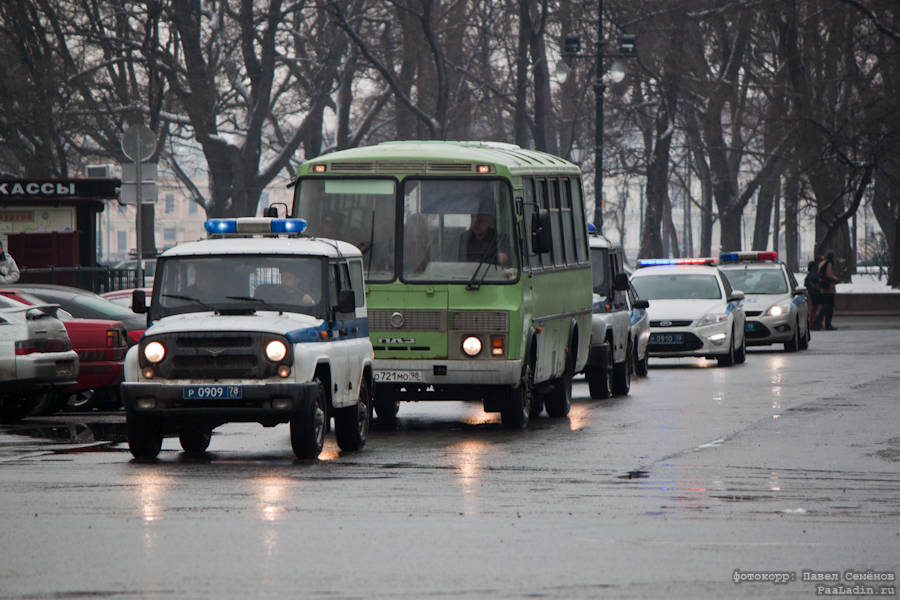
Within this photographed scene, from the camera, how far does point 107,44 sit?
4519cm

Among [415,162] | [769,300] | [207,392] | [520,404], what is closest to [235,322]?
[207,392]

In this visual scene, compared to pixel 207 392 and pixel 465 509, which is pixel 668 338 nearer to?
pixel 207 392

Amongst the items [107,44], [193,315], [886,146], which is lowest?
[193,315]

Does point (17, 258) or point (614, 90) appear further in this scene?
point (614, 90)

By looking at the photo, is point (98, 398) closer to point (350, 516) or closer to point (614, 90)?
point (350, 516)

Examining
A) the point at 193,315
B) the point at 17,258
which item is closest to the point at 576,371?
the point at 193,315

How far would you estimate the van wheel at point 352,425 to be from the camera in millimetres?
15188

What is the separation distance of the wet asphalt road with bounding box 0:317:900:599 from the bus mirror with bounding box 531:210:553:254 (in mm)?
1776

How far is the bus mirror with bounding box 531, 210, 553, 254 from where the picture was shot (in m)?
17.5

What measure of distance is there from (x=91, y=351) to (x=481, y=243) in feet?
15.9

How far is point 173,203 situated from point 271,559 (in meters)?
165

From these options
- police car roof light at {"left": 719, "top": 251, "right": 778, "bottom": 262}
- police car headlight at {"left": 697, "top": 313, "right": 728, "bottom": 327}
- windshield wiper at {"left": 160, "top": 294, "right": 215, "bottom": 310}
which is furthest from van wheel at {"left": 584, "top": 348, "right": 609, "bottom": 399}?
police car roof light at {"left": 719, "top": 251, "right": 778, "bottom": 262}

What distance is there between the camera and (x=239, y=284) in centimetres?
1472

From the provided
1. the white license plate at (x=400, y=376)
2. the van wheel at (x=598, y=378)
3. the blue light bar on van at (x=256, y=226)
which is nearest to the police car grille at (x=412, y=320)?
the white license plate at (x=400, y=376)
